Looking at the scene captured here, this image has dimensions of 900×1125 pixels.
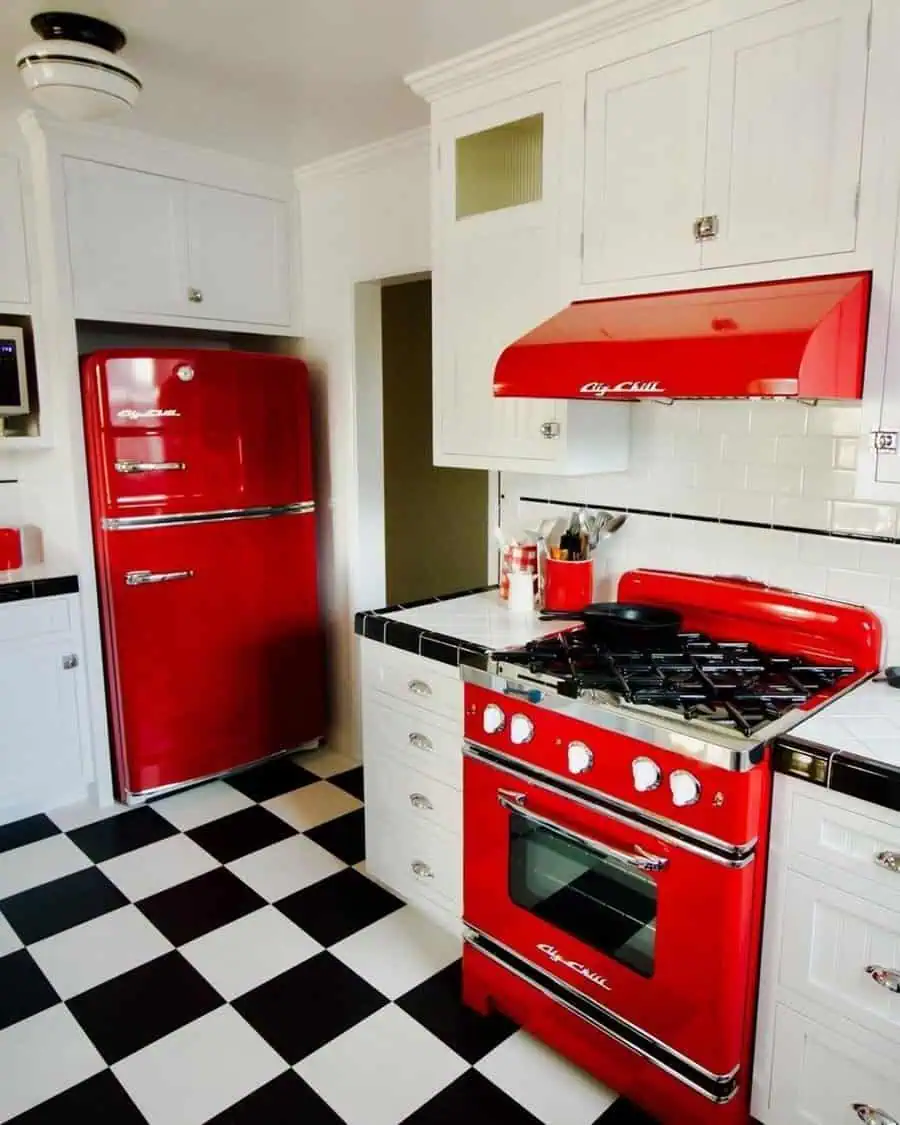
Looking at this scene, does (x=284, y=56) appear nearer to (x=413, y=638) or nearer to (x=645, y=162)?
(x=645, y=162)

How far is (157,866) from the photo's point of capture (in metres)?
2.68

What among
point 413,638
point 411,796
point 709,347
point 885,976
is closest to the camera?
point 885,976

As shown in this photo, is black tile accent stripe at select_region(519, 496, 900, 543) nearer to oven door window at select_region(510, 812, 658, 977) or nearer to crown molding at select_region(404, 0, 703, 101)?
oven door window at select_region(510, 812, 658, 977)

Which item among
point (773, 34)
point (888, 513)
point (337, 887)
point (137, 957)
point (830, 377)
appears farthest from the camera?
point (337, 887)

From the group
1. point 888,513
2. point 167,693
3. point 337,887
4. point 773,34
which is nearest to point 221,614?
point 167,693

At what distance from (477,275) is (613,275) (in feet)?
1.48

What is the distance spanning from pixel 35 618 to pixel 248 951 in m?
1.34

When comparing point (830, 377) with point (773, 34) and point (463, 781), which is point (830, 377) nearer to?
point (773, 34)

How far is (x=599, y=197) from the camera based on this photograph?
2020 millimetres

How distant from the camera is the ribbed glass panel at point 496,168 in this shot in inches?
89.9

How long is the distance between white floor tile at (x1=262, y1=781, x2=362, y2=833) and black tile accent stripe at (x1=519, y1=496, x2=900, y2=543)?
1.30 metres

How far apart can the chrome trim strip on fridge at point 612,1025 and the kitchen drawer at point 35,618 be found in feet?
5.72

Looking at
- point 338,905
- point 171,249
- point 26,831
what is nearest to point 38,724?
point 26,831

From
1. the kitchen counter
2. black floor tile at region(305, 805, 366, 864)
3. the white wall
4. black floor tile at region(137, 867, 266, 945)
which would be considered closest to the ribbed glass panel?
the white wall
